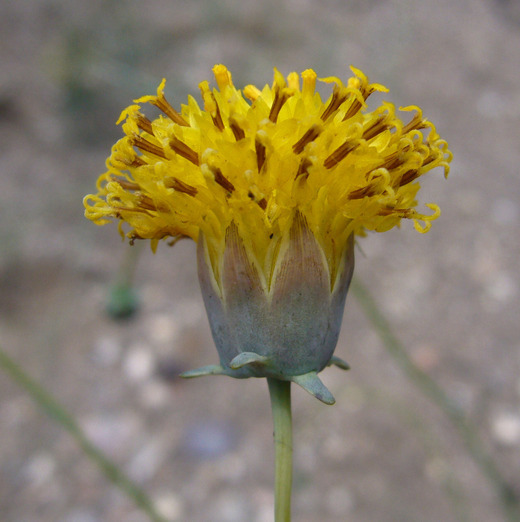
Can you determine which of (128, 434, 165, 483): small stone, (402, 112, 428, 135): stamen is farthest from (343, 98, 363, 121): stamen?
(128, 434, 165, 483): small stone

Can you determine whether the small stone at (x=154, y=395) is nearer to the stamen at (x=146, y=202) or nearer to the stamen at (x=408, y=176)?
the stamen at (x=146, y=202)

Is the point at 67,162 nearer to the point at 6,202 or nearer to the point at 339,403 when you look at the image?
the point at 6,202

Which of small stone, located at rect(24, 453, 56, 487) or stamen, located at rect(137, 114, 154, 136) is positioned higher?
stamen, located at rect(137, 114, 154, 136)

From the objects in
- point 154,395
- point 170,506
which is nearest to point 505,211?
point 154,395

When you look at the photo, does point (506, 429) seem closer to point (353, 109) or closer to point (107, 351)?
point (107, 351)

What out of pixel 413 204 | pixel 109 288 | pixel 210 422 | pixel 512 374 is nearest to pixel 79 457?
pixel 210 422

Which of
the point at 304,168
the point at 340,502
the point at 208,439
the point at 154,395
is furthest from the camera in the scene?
the point at 154,395

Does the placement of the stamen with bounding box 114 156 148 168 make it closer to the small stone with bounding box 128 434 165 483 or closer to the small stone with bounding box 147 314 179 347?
the small stone with bounding box 128 434 165 483
